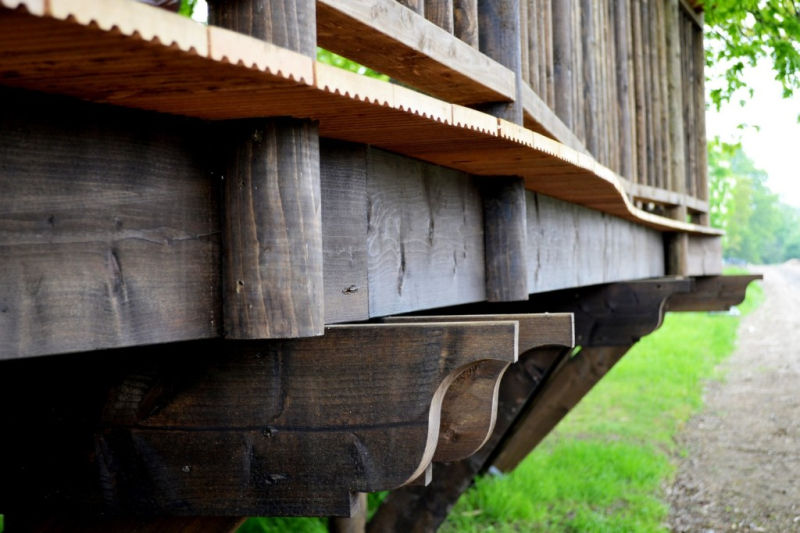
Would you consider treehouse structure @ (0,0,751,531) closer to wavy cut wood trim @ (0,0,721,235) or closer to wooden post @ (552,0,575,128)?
wavy cut wood trim @ (0,0,721,235)

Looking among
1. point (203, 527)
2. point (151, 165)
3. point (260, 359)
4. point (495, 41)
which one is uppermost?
point (495, 41)

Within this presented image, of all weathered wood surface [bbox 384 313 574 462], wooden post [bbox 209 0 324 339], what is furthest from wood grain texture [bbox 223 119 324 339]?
weathered wood surface [bbox 384 313 574 462]

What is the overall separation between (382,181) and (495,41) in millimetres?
818

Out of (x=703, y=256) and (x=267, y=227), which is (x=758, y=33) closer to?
(x=703, y=256)

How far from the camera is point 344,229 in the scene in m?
1.93

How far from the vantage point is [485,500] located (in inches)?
308

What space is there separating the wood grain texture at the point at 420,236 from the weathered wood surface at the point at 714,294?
516 centimetres

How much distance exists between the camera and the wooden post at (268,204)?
1.51 m

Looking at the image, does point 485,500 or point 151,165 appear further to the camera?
point 485,500

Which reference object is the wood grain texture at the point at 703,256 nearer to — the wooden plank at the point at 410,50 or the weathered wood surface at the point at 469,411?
the wooden plank at the point at 410,50

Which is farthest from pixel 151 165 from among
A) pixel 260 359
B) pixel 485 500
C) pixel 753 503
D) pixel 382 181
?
pixel 753 503

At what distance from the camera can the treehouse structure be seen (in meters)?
1.22

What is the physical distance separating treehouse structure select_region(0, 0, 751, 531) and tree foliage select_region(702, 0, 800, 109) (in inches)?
221

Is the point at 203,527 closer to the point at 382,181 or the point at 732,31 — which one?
the point at 382,181
